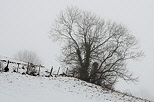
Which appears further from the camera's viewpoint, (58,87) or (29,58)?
(29,58)

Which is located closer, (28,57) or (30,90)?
(30,90)

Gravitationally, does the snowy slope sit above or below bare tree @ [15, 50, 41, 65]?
below

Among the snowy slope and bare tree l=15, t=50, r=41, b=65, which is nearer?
the snowy slope

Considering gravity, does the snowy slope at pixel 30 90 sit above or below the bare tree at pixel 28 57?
below

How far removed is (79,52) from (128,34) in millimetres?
8044

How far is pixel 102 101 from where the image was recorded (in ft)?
35.1

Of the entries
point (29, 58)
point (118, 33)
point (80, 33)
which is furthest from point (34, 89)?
point (29, 58)

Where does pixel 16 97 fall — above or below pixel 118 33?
below

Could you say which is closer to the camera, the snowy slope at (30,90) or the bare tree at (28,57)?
the snowy slope at (30,90)

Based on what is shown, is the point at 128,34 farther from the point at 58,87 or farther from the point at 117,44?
the point at 58,87

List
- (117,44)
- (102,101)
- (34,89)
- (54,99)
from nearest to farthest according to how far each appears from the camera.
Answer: (54,99), (34,89), (102,101), (117,44)

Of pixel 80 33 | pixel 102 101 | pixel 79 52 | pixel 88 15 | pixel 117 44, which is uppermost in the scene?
pixel 88 15

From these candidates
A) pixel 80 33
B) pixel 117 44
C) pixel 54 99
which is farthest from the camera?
pixel 80 33

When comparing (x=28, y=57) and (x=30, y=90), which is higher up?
(x=28, y=57)
